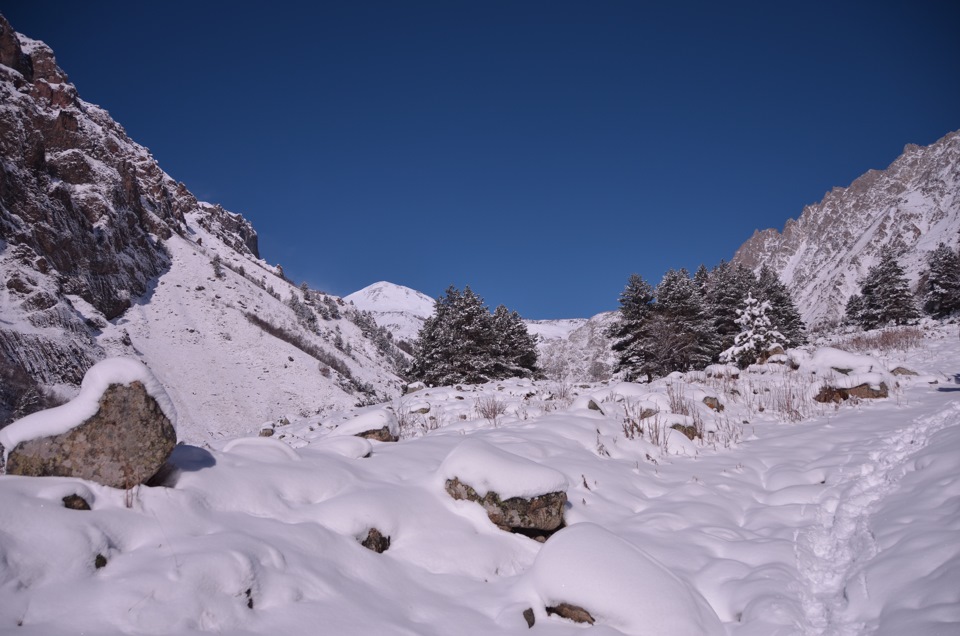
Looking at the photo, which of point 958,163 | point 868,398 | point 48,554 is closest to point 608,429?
point 868,398

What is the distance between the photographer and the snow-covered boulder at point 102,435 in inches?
101

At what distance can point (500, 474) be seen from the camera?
145 inches

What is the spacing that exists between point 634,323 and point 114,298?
32.0 metres

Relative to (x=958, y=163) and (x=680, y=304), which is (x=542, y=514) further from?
(x=958, y=163)

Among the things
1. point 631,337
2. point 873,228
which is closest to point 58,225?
point 631,337

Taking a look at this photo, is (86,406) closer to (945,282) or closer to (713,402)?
(713,402)

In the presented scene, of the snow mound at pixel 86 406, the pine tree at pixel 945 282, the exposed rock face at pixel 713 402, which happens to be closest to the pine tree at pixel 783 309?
the pine tree at pixel 945 282

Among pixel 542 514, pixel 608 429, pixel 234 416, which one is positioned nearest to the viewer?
pixel 542 514

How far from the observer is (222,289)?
35.8 meters

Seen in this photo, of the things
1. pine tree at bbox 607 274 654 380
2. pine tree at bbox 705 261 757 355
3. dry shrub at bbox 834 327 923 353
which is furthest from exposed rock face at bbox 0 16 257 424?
pine tree at bbox 705 261 757 355

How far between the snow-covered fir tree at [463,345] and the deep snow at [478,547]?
59.0 ft

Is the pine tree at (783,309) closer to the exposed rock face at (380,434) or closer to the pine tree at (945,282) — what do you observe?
the pine tree at (945,282)

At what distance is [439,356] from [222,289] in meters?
22.4

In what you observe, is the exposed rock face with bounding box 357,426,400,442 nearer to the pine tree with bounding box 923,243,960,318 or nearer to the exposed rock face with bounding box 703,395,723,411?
the exposed rock face with bounding box 703,395,723,411
